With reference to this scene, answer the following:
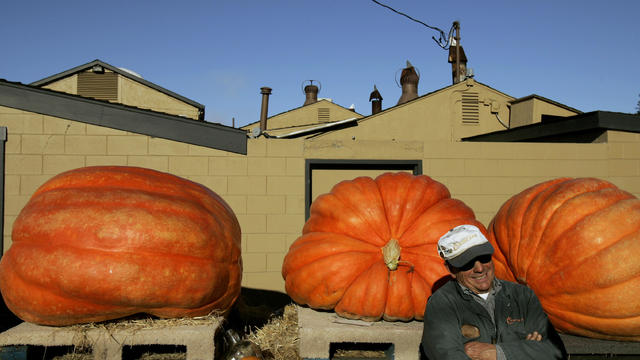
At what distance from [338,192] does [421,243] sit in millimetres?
798

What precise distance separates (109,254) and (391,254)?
1.86 m

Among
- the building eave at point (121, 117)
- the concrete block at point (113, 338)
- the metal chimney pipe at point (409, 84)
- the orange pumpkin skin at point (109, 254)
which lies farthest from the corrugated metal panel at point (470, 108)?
the concrete block at point (113, 338)

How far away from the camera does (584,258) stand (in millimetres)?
2879

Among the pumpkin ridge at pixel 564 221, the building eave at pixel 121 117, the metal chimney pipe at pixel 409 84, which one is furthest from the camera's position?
the metal chimney pipe at pixel 409 84

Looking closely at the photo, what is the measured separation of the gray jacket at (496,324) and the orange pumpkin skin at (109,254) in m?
1.53

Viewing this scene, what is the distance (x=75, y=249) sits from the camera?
9.11ft

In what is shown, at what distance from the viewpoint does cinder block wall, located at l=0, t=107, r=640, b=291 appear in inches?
213

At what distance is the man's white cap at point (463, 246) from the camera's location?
7.77 feet

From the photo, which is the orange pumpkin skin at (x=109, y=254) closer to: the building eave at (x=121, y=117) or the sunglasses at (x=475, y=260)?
the sunglasses at (x=475, y=260)

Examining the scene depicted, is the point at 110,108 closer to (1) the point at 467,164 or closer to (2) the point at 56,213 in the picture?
(2) the point at 56,213

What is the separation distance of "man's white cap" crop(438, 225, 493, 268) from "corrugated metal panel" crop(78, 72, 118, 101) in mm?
14298

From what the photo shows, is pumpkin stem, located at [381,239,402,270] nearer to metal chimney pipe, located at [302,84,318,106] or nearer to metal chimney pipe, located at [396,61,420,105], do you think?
metal chimney pipe, located at [396,61,420,105]

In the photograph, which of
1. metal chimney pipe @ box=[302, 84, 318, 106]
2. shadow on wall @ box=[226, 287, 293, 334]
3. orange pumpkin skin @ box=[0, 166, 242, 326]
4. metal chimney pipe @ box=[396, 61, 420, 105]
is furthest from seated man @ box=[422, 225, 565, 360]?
metal chimney pipe @ box=[302, 84, 318, 106]

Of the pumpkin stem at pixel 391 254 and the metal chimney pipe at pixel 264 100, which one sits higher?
the metal chimney pipe at pixel 264 100
